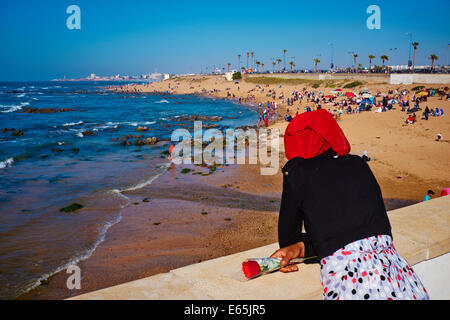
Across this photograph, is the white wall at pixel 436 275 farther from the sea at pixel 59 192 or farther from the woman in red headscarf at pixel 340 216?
the sea at pixel 59 192

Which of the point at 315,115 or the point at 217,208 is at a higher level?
the point at 315,115

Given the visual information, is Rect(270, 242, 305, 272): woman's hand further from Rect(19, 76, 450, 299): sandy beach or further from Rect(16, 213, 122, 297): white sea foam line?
Rect(16, 213, 122, 297): white sea foam line

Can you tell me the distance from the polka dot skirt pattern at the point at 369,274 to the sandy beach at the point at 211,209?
19.8 ft

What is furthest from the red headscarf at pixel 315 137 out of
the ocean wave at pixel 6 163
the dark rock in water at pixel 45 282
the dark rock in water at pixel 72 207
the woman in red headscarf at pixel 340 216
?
the ocean wave at pixel 6 163

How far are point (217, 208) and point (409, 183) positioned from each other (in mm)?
8160

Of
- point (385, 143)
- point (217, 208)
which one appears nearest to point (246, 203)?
point (217, 208)

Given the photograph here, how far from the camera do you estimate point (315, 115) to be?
2.20 m

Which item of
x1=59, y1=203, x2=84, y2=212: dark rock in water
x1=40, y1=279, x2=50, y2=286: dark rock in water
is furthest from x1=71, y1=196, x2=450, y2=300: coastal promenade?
x1=59, y1=203, x2=84, y2=212: dark rock in water

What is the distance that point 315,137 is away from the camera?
216 cm

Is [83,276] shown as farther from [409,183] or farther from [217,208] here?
[409,183]

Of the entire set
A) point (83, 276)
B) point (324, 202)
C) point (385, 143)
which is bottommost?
point (83, 276)

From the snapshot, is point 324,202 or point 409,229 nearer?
point 324,202

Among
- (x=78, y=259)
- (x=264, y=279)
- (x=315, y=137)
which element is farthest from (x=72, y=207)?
(x=315, y=137)
